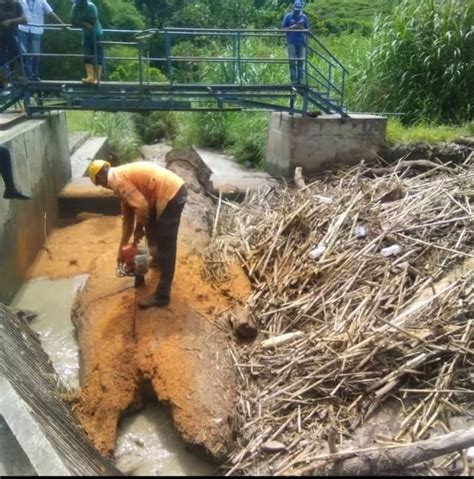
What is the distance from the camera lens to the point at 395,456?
4.27 m

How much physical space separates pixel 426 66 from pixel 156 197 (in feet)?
28.1

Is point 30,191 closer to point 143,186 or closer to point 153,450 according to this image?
point 143,186

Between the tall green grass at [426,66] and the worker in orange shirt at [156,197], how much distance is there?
7.89 metres

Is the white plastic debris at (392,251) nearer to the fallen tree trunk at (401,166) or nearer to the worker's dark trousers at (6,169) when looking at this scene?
the fallen tree trunk at (401,166)

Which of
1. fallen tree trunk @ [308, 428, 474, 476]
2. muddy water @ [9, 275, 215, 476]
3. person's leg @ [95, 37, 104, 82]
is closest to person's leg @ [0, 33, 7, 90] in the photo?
person's leg @ [95, 37, 104, 82]

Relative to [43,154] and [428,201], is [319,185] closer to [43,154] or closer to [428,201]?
[428,201]

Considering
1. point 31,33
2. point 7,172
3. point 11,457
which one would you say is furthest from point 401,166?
point 11,457

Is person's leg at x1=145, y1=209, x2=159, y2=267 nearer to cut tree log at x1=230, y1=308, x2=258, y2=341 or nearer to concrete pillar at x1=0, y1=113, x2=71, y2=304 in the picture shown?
cut tree log at x1=230, y1=308, x2=258, y2=341

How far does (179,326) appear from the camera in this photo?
5547 mm

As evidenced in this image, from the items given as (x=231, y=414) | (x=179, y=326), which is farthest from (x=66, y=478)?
(x=179, y=326)

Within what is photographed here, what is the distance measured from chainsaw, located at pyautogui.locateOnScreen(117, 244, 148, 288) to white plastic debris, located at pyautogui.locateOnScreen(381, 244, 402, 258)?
8.68 feet

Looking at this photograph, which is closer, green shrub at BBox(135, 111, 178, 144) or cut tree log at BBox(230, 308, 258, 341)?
cut tree log at BBox(230, 308, 258, 341)

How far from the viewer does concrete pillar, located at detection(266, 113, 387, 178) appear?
1039cm

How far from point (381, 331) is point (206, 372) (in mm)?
1634
